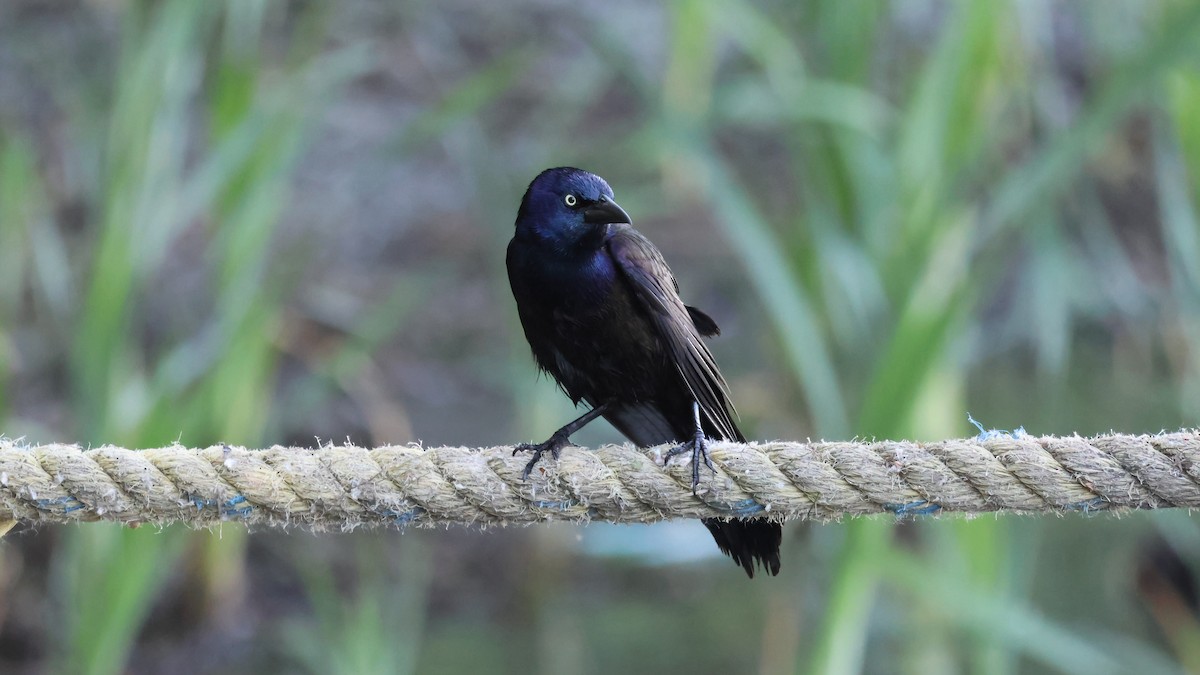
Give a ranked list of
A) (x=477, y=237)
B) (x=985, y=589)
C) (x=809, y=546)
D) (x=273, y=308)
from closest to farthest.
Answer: (x=985, y=589) < (x=809, y=546) < (x=273, y=308) < (x=477, y=237)

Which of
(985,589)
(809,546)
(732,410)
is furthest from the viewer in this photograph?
(809,546)

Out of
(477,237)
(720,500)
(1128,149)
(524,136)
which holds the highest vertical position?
(1128,149)

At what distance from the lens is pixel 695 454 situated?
5.33 feet

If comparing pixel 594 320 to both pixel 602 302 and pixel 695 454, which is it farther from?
pixel 695 454

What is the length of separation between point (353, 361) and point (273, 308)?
29cm

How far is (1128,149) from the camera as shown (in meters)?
5.86

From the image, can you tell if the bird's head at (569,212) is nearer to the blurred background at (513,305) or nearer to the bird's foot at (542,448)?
the bird's foot at (542,448)

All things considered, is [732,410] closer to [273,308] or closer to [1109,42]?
[273,308]

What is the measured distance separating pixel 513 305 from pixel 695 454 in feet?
9.17

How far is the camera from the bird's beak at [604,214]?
198cm

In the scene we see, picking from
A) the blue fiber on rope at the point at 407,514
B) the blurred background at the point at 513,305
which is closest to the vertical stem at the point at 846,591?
the blurred background at the point at 513,305

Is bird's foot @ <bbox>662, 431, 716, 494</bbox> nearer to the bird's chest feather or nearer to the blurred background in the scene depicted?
the bird's chest feather

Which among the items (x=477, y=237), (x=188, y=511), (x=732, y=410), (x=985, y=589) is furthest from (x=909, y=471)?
(x=477, y=237)

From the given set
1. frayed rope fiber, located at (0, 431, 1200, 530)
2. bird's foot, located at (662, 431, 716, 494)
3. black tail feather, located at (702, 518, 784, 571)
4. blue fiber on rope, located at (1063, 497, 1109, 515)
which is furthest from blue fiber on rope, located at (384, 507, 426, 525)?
blue fiber on rope, located at (1063, 497, 1109, 515)
